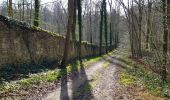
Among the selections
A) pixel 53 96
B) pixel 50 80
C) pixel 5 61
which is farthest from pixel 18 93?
pixel 5 61

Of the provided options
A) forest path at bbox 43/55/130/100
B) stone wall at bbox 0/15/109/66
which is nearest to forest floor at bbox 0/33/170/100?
forest path at bbox 43/55/130/100

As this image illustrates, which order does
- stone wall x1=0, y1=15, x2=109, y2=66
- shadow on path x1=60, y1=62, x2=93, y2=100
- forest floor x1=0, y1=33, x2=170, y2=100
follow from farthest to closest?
1. stone wall x1=0, y1=15, x2=109, y2=66
2. shadow on path x1=60, y1=62, x2=93, y2=100
3. forest floor x1=0, y1=33, x2=170, y2=100

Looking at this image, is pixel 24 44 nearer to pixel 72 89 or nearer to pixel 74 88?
pixel 74 88

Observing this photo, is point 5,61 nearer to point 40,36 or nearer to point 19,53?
point 19,53

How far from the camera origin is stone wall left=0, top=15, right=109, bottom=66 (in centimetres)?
1878

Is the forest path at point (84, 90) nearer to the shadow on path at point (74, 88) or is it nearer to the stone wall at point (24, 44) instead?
the shadow on path at point (74, 88)

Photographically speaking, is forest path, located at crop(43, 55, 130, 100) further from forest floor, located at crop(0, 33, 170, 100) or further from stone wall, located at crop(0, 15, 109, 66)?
stone wall, located at crop(0, 15, 109, 66)

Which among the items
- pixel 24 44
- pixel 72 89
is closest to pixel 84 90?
pixel 72 89

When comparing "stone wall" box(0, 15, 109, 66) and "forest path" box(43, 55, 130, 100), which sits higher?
"stone wall" box(0, 15, 109, 66)

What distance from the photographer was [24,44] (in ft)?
70.5

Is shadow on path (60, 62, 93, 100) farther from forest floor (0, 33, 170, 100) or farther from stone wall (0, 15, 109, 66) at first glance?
stone wall (0, 15, 109, 66)

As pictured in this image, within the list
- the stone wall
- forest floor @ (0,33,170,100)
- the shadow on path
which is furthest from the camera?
the stone wall

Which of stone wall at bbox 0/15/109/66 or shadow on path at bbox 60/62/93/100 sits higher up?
stone wall at bbox 0/15/109/66

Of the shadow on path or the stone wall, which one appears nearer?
the shadow on path
